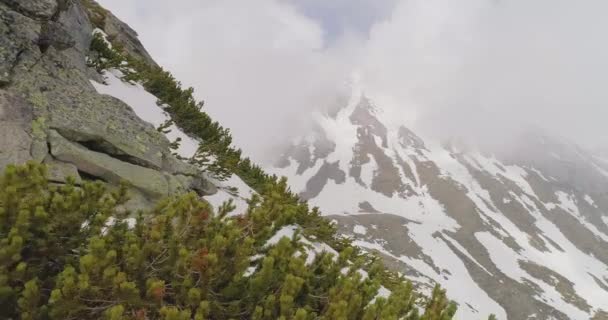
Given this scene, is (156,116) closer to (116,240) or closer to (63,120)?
(63,120)

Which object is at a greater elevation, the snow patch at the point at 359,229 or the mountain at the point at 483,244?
the mountain at the point at 483,244

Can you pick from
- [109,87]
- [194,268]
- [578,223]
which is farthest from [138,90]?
[578,223]

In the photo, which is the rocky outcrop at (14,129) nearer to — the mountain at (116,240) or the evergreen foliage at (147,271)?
the mountain at (116,240)

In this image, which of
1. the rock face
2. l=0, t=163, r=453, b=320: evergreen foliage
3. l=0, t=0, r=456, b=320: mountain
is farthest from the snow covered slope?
l=0, t=163, r=453, b=320: evergreen foliage

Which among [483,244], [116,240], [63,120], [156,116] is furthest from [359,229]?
[116,240]

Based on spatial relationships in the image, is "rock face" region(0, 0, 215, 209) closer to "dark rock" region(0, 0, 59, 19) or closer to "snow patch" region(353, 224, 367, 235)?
"dark rock" region(0, 0, 59, 19)

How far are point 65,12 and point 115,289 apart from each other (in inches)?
394

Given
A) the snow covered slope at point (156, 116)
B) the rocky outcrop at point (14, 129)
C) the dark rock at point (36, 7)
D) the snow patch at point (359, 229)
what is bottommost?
the rocky outcrop at point (14, 129)

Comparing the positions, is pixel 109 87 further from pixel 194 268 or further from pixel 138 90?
pixel 194 268

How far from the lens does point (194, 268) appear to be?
13.0 ft

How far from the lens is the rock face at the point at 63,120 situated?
7.44m

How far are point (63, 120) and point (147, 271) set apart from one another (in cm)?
561

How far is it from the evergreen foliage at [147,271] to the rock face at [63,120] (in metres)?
3.41

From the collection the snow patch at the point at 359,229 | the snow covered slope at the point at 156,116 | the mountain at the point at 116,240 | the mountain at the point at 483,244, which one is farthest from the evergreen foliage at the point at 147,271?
the snow patch at the point at 359,229
